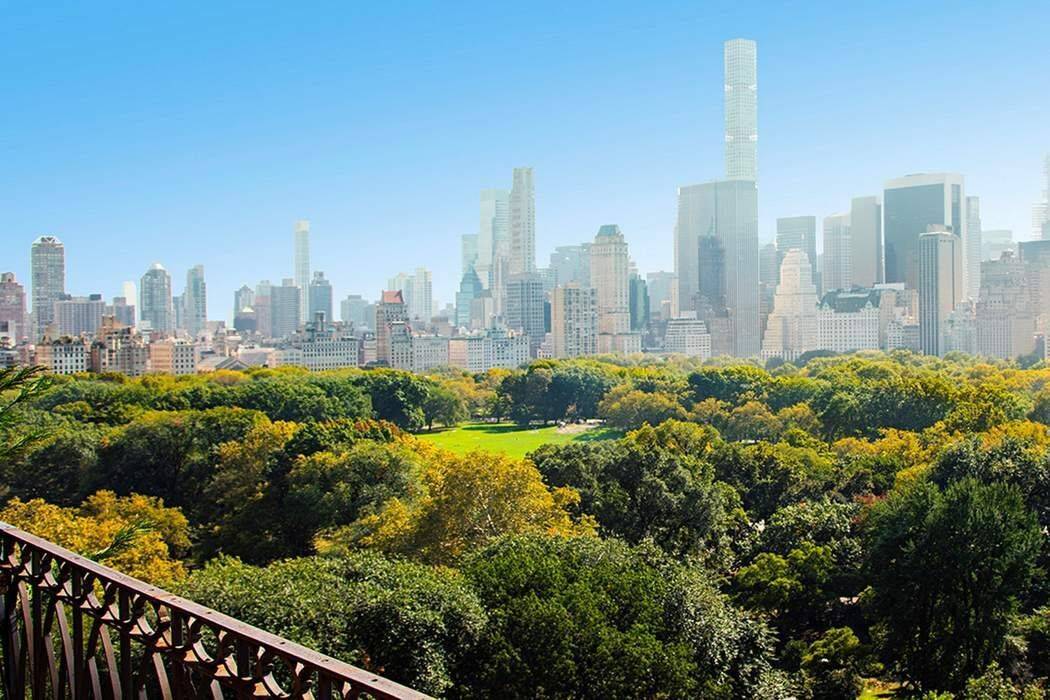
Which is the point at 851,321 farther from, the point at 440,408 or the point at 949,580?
the point at 949,580

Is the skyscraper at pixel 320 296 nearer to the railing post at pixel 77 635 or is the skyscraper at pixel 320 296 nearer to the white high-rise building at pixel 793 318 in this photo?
the white high-rise building at pixel 793 318

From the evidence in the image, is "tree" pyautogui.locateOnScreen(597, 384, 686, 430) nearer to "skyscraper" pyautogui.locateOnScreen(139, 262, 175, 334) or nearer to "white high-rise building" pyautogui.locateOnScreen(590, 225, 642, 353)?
"white high-rise building" pyautogui.locateOnScreen(590, 225, 642, 353)

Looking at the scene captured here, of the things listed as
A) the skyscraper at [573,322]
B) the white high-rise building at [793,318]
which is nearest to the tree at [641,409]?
the skyscraper at [573,322]

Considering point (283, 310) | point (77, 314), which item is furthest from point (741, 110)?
point (77, 314)

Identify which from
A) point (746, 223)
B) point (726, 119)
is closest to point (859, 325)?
point (746, 223)

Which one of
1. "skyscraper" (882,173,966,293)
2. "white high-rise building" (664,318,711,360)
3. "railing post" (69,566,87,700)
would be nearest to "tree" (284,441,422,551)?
"railing post" (69,566,87,700)
